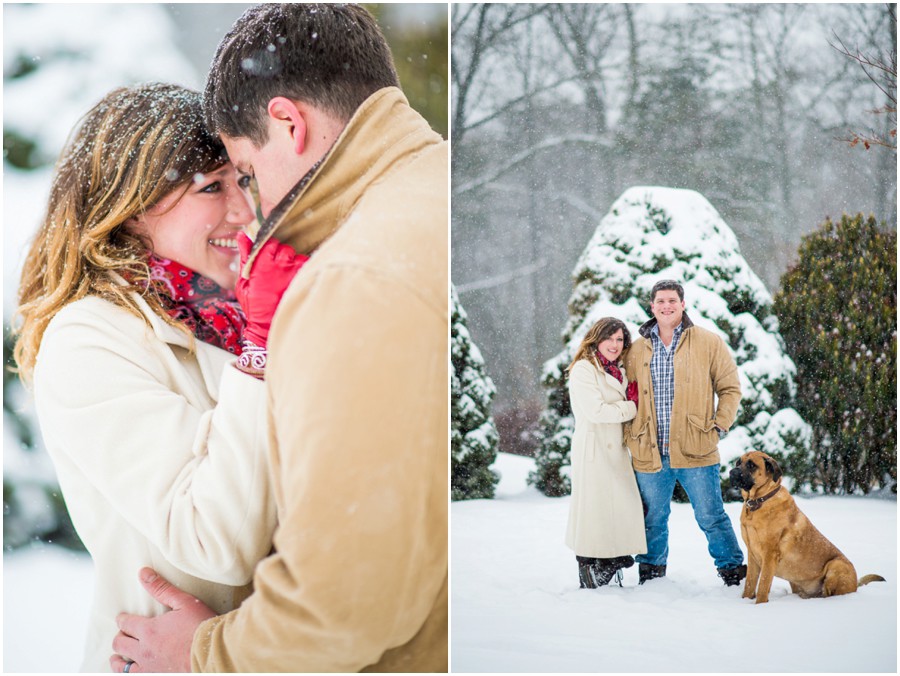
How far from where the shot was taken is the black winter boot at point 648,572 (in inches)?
102

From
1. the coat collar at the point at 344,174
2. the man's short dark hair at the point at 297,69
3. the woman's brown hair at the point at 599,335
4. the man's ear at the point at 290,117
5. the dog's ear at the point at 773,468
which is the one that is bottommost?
the dog's ear at the point at 773,468

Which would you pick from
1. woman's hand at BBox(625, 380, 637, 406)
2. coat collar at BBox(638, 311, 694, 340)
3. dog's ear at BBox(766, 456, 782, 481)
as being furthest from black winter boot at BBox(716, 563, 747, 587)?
coat collar at BBox(638, 311, 694, 340)

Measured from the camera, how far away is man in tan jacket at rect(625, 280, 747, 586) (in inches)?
101

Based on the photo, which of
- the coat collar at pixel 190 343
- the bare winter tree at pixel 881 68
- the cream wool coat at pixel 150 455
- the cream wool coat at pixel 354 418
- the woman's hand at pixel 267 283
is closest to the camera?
the cream wool coat at pixel 354 418

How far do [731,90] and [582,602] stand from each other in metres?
1.81

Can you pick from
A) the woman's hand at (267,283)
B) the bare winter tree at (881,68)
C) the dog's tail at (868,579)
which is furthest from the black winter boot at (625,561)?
the bare winter tree at (881,68)

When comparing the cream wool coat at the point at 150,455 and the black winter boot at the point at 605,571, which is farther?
the black winter boot at the point at 605,571

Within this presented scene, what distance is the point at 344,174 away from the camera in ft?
6.72

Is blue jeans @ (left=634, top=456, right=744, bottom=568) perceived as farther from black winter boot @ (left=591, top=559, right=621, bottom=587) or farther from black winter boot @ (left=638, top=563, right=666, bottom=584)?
black winter boot @ (left=591, top=559, right=621, bottom=587)

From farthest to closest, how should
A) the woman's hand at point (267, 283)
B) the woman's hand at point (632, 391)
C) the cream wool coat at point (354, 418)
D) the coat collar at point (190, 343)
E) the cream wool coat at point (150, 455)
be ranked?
1. the woman's hand at point (632, 391)
2. the coat collar at point (190, 343)
3. the woman's hand at point (267, 283)
4. the cream wool coat at point (150, 455)
5. the cream wool coat at point (354, 418)

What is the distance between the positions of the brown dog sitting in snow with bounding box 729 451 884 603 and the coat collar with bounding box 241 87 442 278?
4.99 feet

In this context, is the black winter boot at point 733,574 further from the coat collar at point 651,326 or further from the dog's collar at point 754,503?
the coat collar at point 651,326

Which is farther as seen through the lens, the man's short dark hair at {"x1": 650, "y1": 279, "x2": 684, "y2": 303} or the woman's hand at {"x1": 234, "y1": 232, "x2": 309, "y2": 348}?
the man's short dark hair at {"x1": 650, "y1": 279, "x2": 684, "y2": 303}

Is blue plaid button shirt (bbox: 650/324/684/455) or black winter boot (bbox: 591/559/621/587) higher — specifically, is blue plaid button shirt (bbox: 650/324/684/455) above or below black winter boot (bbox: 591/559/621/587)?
above
